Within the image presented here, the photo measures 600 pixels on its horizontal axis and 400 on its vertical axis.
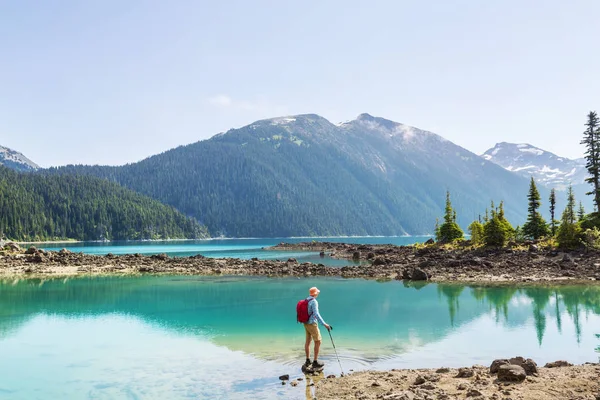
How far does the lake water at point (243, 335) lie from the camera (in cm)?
1543

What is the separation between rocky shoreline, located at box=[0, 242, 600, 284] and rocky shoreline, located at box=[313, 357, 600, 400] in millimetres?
31678

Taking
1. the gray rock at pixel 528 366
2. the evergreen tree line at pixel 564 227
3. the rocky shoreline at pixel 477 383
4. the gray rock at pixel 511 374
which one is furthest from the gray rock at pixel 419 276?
the gray rock at pixel 511 374

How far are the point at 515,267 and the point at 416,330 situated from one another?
3222 cm

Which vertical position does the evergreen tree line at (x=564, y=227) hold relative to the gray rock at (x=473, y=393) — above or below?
above

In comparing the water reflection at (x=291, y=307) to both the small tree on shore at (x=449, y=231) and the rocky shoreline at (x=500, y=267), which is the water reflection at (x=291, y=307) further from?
the small tree on shore at (x=449, y=231)

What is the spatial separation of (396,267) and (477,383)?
46.5 metres

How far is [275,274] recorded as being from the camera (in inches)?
2226

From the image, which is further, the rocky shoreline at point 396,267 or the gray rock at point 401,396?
the rocky shoreline at point 396,267

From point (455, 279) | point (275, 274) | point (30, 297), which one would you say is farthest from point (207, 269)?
point (455, 279)

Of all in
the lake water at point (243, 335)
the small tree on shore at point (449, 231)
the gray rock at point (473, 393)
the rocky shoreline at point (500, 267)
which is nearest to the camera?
the gray rock at point (473, 393)

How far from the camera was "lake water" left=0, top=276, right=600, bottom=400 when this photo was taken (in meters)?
15.4

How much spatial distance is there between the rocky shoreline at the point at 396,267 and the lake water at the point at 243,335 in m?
6.85

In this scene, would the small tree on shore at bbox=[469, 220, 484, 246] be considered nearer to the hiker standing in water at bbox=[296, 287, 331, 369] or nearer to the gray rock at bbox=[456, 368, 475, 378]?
the hiker standing in water at bbox=[296, 287, 331, 369]

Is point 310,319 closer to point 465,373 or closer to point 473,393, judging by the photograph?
point 465,373
